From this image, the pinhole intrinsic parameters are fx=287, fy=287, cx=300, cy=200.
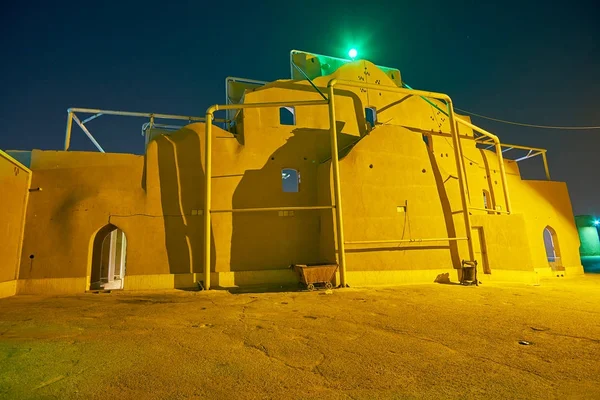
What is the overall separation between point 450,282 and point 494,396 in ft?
35.9

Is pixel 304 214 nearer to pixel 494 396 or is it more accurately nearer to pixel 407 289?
pixel 407 289

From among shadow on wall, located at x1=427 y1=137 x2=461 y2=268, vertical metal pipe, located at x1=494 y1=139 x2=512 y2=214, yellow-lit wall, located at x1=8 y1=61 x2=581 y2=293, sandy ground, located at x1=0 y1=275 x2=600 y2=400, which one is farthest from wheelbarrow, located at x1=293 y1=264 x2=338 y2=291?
vertical metal pipe, located at x1=494 y1=139 x2=512 y2=214

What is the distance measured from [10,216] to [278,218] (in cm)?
1003

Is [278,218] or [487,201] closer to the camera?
[278,218]

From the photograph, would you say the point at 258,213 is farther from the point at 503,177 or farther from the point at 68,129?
the point at 503,177

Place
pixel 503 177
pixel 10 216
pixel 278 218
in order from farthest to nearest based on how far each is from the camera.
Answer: pixel 503 177, pixel 278 218, pixel 10 216

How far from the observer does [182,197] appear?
1273cm

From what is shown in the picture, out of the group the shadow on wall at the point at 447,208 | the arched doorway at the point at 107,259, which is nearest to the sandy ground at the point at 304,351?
the arched doorway at the point at 107,259

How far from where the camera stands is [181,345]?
4637 mm

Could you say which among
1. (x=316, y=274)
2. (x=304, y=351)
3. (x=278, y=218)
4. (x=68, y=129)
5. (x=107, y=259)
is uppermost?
(x=68, y=129)

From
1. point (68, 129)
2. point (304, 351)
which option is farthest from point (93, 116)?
point (304, 351)

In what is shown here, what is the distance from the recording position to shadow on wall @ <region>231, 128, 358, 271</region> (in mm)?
12977

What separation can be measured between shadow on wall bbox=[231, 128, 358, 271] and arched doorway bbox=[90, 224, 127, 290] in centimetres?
568

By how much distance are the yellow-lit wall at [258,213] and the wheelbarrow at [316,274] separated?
1052mm
